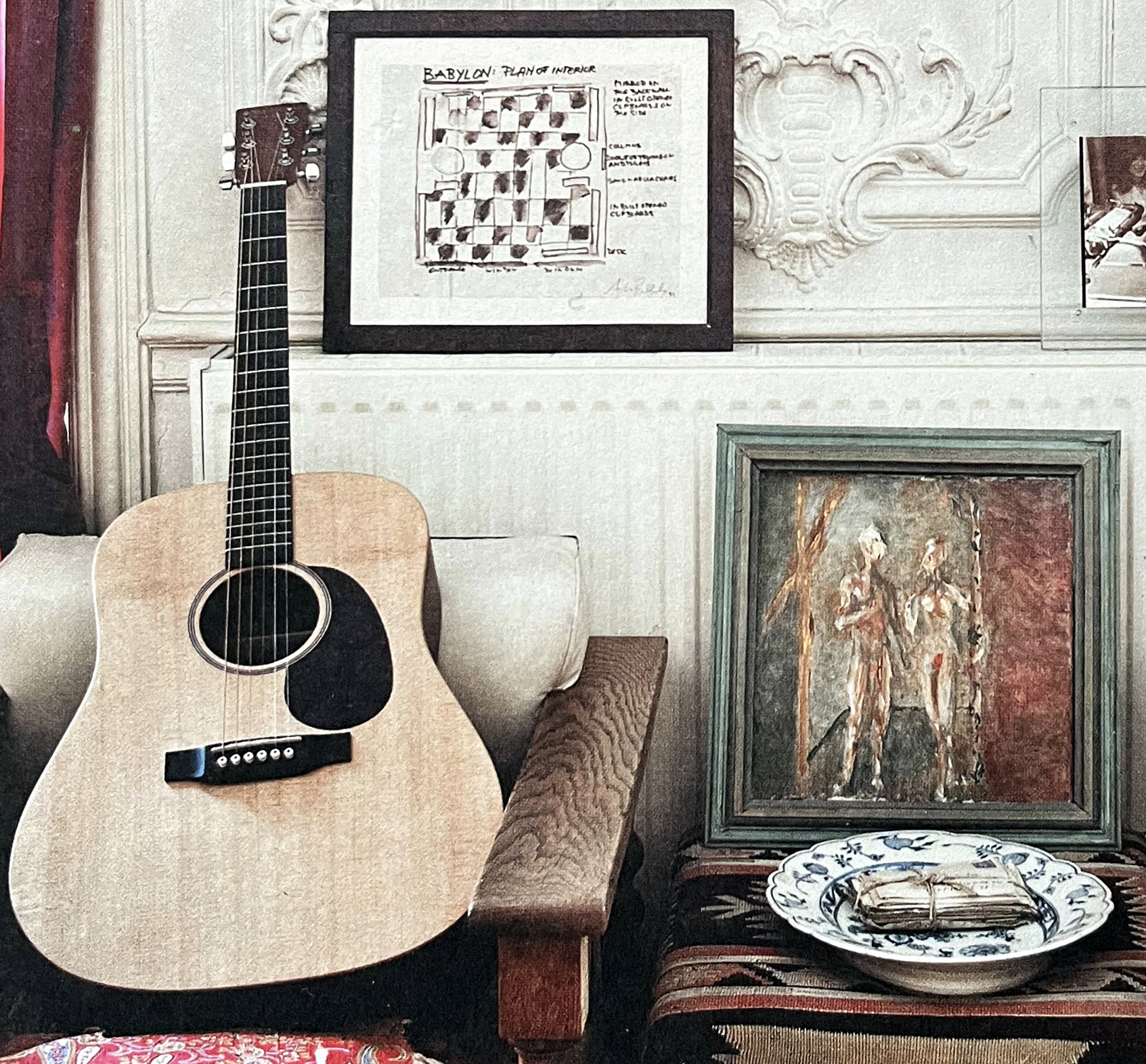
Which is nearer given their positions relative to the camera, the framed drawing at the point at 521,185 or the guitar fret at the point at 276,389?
the guitar fret at the point at 276,389

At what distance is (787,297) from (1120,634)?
59 cm

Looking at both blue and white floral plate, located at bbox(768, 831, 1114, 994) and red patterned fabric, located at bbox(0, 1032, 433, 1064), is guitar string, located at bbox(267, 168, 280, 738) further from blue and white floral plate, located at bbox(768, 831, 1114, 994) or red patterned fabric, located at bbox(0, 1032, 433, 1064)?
blue and white floral plate, located at bbox(768, 831, 1114, 994)

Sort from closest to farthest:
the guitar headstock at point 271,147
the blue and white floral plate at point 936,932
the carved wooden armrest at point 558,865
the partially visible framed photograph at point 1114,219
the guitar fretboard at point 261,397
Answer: the carved wooden armrest at point 558,865 < the blue and white floral plate at point 936,932 < the guitar fretboard at point 261,397 < the guitar headstock at point 271,147 < the partially visible framed photograph at point 1114,219

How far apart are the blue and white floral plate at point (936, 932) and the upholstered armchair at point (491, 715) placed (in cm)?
19

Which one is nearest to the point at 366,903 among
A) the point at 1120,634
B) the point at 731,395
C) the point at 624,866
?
the point at 624,866

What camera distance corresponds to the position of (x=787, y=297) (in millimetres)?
1761

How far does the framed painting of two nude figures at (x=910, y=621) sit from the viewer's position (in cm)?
151

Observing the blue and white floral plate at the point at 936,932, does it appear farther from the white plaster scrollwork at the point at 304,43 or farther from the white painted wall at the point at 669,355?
the white plaster scrollwork at the point at 304,43

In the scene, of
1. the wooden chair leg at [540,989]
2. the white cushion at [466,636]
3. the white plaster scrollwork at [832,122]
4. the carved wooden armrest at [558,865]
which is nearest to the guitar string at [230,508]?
the white cushion at [466,636]

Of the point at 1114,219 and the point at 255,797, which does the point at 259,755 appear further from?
the point at 1114,219

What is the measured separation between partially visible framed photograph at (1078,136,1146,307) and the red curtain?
128 centimetres

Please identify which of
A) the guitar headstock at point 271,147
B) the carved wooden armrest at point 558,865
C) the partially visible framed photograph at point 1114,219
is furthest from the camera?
the partially visible framed photograph at point 1114,219

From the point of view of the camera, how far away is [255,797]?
1.24 metres
